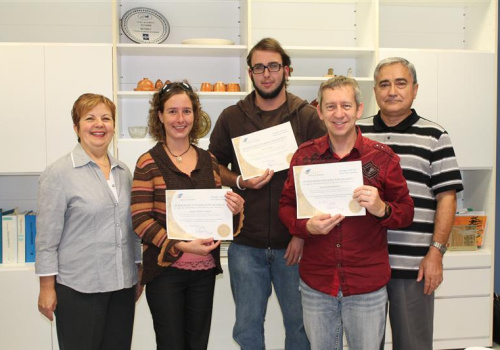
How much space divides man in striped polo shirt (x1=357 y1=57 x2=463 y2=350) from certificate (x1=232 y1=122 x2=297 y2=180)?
1.40 ft

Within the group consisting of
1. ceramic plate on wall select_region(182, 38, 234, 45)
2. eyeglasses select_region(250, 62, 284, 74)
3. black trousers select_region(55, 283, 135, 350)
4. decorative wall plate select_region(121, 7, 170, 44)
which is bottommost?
black trousers select_region(55, 283, 135, 350)

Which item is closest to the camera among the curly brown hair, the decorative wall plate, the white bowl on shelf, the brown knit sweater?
the brown knit sweater

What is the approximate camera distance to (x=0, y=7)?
11.1 ft

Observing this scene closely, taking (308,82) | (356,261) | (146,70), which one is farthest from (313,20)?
(356,261)

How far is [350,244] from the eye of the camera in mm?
1661

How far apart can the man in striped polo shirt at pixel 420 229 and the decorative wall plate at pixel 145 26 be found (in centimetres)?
202

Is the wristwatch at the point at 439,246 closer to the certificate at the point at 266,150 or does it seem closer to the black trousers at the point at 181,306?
the certificate at the point at 266,150

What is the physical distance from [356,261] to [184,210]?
2.17 feet

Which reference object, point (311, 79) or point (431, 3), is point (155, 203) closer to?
point (311, 79)

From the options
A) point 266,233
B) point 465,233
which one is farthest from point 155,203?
point 465,233

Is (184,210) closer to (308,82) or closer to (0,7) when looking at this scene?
(308,82)

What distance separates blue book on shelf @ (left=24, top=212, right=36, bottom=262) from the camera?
120 inches

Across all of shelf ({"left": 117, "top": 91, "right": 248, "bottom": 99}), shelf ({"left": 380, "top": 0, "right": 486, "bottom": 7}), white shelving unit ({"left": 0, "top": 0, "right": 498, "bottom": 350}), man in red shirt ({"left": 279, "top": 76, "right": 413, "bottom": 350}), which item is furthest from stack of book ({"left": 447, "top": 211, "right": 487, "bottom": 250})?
man in red shirt ({"left": 279, "top": 76, "right": 413, "bottom": 350})

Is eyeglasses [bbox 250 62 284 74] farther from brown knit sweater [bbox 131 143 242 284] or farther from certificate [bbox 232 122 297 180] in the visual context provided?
brown knit sweater [bbox 131 143 242 284]
